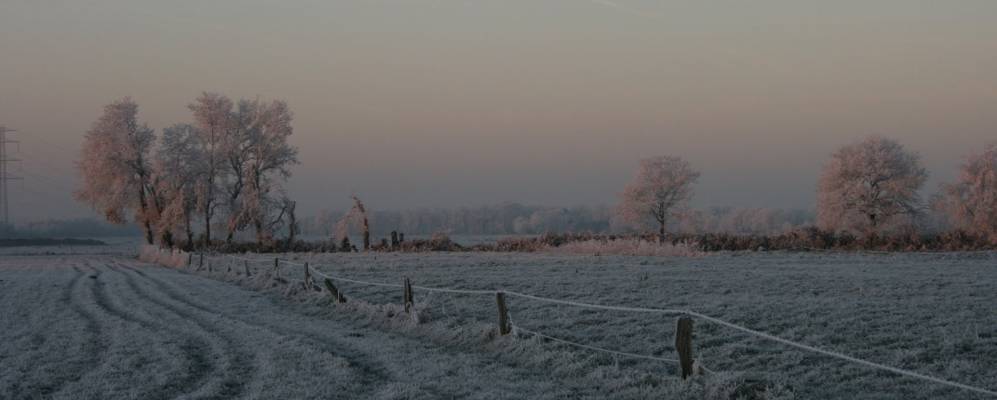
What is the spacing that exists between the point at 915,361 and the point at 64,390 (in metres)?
11.4

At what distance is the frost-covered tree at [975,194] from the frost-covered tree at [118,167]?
187 feet

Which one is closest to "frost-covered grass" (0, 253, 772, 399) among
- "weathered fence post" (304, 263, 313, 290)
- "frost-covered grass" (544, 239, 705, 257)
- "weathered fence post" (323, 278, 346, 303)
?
"weathered fence post" (323, 278, 346, 303)

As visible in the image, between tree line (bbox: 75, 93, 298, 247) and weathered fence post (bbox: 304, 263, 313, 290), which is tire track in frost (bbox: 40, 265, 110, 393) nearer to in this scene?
weathered fence post (bbox: 304, 263, 313, 290)

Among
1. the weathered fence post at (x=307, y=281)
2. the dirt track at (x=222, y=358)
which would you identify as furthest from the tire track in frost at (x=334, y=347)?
the weathered fence post at (x=307, y=281)

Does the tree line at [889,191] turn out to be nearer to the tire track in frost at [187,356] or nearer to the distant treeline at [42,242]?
the tire track in frost at [187,356]

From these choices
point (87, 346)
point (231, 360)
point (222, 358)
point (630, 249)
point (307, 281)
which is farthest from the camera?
point (630, 249)

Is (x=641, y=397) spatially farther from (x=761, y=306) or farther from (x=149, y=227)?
(x=149, y=227)

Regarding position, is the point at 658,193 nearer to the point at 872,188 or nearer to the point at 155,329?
the point at 872,188

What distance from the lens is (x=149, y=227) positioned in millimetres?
65562

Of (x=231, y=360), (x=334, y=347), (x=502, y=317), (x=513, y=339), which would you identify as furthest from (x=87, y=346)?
(x=513, y=339)

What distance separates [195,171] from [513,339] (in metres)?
51.8

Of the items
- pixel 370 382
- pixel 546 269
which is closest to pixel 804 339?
pixel 370 382

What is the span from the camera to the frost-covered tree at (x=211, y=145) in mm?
61812

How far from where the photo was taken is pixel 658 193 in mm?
77000
